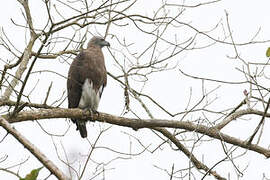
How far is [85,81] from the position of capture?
611cm

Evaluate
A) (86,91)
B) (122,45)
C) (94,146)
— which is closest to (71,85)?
(86,91)

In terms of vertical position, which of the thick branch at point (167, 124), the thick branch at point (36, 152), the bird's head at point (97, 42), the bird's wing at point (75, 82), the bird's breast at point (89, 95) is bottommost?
the thick branch at point (36, 152)

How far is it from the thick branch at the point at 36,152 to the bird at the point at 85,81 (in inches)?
96.8

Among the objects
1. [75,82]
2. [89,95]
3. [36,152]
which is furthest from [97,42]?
[36,152]

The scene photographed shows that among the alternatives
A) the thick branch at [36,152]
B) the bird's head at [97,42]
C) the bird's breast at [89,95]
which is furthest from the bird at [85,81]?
the thick branch at [36,152]

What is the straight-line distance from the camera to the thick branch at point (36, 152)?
2.77 metres

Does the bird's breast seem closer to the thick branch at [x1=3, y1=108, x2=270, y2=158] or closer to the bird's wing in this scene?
the bird's wing

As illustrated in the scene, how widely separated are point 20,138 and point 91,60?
2.88 meters

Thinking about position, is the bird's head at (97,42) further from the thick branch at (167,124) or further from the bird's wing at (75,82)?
the thick branch at (167,124)

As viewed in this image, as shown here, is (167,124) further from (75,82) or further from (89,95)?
(75,82)

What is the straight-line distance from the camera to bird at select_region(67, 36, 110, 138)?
608 cm

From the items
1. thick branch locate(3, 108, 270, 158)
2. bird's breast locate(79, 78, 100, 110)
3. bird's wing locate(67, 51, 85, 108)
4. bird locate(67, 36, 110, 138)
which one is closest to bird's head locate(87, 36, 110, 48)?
bird locate(67, 36, 110, 138)

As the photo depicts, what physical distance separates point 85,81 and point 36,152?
9.77 ft

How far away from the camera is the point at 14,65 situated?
5.43 metres
